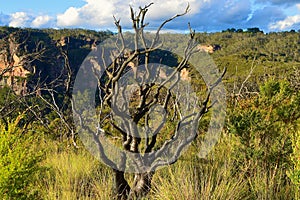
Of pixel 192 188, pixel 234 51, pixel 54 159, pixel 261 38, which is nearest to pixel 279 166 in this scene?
pixel 192 188

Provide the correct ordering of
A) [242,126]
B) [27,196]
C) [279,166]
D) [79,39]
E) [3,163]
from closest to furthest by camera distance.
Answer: [3,163] → [27,196] → [279,166] → [242,126] → [79,39]

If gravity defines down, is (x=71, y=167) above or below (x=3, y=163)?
below

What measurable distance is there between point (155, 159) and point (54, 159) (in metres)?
1.68

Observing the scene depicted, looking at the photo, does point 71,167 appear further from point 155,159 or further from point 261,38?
point 261,38

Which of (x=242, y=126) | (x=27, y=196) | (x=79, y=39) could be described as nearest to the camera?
(x=27, y=196)

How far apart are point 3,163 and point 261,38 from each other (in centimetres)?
7872

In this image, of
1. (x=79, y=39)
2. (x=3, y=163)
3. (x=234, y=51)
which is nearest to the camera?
(x=3, y=163)

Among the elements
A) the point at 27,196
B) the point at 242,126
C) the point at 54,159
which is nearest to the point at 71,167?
the point at 54,159

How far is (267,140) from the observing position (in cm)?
420

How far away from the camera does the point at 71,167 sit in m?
4.11

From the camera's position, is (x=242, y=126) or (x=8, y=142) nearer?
(x=8, y=142)

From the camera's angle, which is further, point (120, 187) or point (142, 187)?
point (120, 187)

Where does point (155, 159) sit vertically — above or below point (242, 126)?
below

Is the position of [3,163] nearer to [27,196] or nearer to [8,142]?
[8,142]
